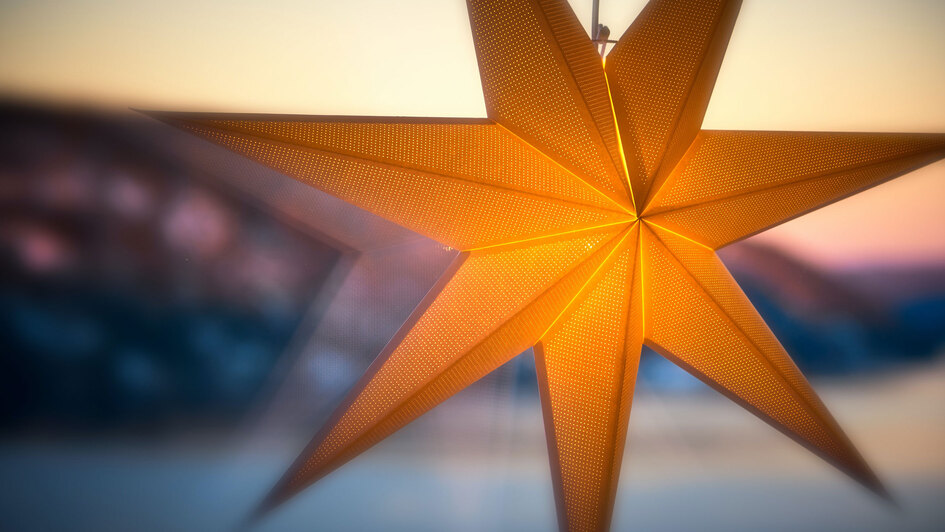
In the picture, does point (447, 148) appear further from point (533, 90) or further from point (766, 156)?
point (766, 156)

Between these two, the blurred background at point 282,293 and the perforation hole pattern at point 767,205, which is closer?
the perforation hole pattern at point 767,205

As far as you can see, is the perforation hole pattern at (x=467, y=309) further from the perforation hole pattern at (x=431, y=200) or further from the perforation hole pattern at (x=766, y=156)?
the perforation hole pattern at (x=766, y=156)

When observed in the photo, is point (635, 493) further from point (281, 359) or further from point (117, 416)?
point (117, 416)

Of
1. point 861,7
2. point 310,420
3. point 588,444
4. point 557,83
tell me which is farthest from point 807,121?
point 310,420

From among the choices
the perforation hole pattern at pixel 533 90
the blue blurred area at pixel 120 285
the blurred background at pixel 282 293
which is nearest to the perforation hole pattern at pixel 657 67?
the perforation hole pattern at pixel 533 90

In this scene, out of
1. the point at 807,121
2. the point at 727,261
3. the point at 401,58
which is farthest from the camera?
the point at 727,261

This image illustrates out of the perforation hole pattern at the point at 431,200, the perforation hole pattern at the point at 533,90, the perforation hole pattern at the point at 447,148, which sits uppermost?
the perforation hole pattern at the point at 533,90

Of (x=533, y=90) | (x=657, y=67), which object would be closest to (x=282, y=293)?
(x=533, y=90)
